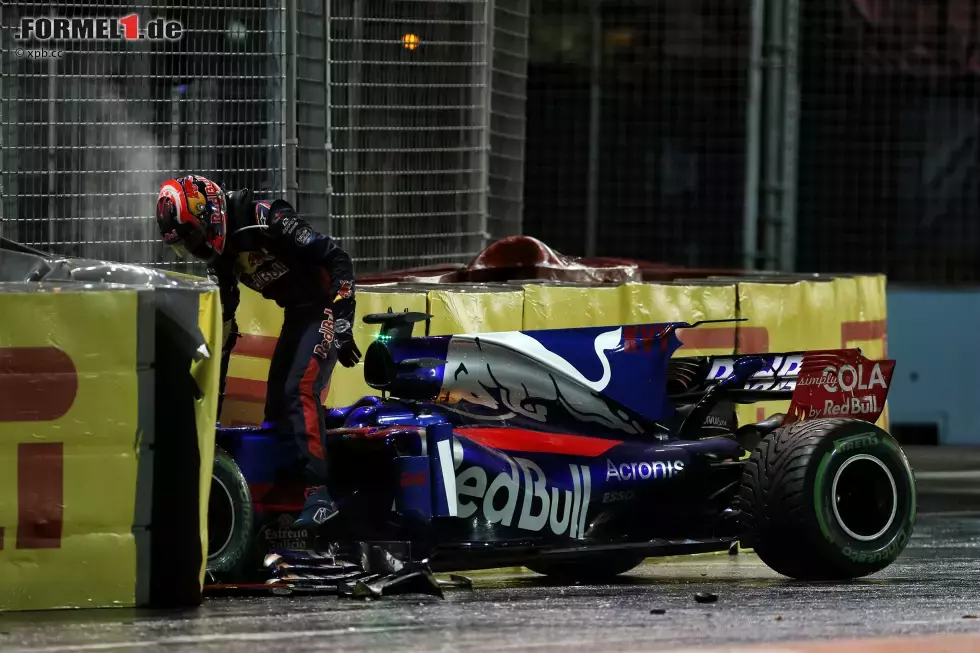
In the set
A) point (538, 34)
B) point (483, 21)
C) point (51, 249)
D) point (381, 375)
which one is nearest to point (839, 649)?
point (381, 375)

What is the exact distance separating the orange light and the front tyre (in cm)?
476

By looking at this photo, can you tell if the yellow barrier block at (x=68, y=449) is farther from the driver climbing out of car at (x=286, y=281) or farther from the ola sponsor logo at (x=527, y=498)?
the ola sponsor logo at (x=527, y=498)

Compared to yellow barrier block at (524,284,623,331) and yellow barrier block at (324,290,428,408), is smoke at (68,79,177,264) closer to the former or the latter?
yellow barrier block at (324,290,428,408)

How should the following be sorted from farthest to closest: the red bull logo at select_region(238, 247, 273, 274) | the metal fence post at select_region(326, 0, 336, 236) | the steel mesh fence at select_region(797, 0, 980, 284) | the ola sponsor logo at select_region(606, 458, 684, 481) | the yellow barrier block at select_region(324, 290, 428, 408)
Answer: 1. the steel mesh fence at select_region(797, 0, 980, 284)
2. the metal fence post at select_region(326, 0, 336, 236)
3. the yellow barrier block at select_region(324, 290, 428, 408)
4. the red bull logo at select_region(238, 247, 273, 274)
5. the ola sponsor logo at select_region(606, 458, 684, 481)

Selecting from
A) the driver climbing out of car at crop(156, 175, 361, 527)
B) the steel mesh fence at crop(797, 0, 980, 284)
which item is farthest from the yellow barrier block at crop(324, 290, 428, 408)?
the steel mesh fence at crop(797, 0, 980, 284)

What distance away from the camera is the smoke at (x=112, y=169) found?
10.2 metres

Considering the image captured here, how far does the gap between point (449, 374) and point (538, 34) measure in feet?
27.9

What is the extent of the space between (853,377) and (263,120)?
14.2ft

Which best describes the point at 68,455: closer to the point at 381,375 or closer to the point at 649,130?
the point at 381,375

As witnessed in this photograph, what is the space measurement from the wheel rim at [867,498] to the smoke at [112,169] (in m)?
4.59

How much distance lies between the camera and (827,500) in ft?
24.0

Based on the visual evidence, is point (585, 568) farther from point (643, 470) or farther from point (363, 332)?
point (363, 332)

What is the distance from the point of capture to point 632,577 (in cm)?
819

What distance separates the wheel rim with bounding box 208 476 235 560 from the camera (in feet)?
22.6
